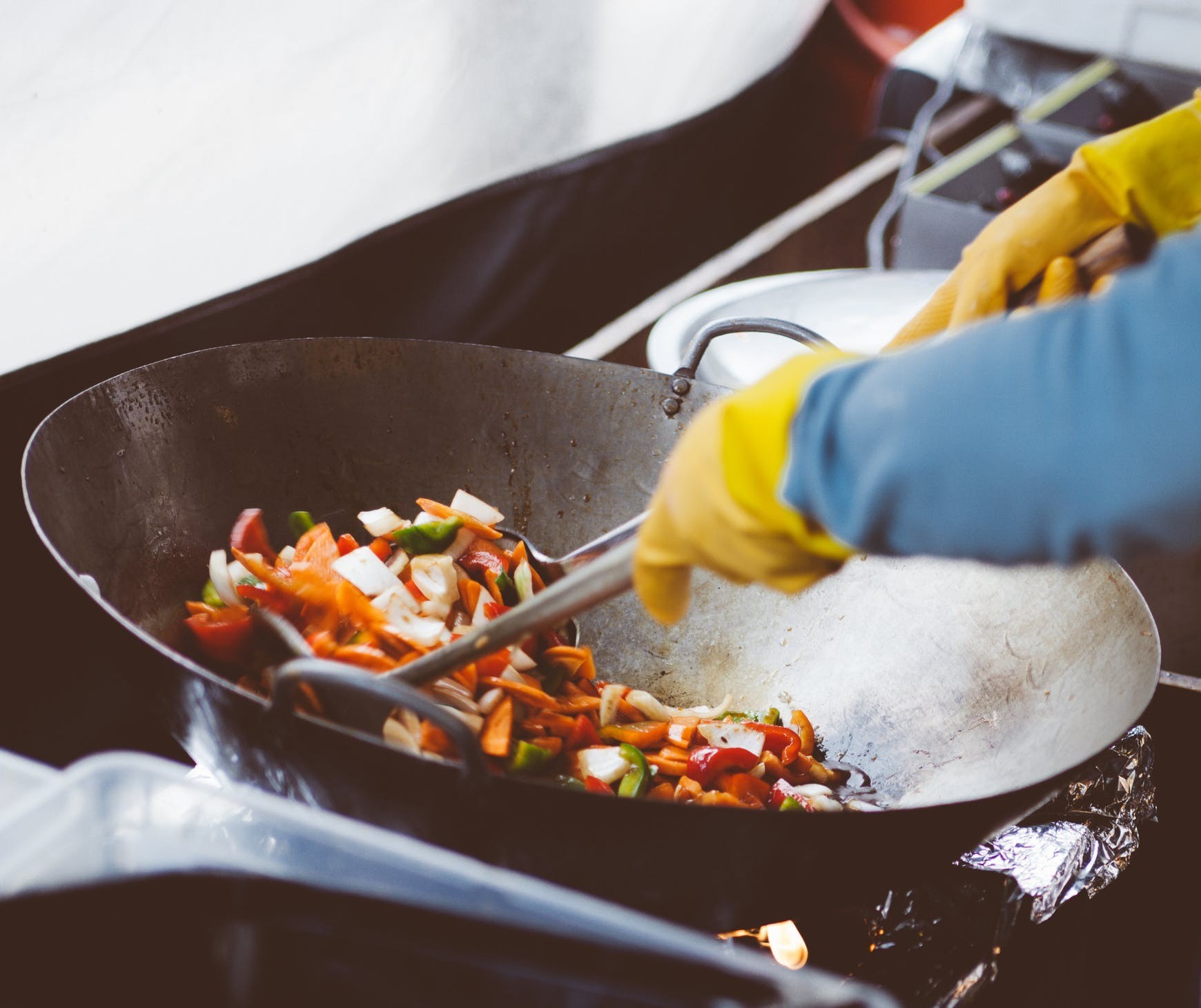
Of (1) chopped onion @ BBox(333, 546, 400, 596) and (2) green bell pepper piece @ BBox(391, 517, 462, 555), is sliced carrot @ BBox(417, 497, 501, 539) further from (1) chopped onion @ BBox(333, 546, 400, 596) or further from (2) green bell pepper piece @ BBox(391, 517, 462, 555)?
(1) chopped onion @ BBox(333, 546, 400, 596)

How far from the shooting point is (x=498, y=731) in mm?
1053

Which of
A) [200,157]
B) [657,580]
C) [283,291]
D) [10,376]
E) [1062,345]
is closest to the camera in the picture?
[1062,345]

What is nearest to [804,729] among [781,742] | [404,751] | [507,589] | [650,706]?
[781,742]

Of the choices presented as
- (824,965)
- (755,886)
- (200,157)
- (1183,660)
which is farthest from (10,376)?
(1183,660)

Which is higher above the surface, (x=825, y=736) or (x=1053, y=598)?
(x=1053, y=598)

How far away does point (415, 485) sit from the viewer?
1434 millimetres

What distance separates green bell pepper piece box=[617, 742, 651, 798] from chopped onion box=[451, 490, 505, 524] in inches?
14.2

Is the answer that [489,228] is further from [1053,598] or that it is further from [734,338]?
[1053,598]

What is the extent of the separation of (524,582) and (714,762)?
313 mm

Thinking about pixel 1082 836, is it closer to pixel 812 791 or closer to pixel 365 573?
pixel 812 791

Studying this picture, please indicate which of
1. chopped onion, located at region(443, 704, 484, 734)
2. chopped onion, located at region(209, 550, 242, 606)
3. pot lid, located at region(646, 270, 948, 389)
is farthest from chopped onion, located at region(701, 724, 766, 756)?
pot lid, located at region(646, 270, 948, 389)

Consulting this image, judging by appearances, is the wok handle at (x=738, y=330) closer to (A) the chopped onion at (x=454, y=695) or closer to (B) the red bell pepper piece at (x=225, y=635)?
(A) the chopped onion at (x=454, y=695)

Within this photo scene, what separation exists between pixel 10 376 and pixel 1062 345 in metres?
1.26

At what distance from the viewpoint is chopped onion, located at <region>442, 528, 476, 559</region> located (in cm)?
128
